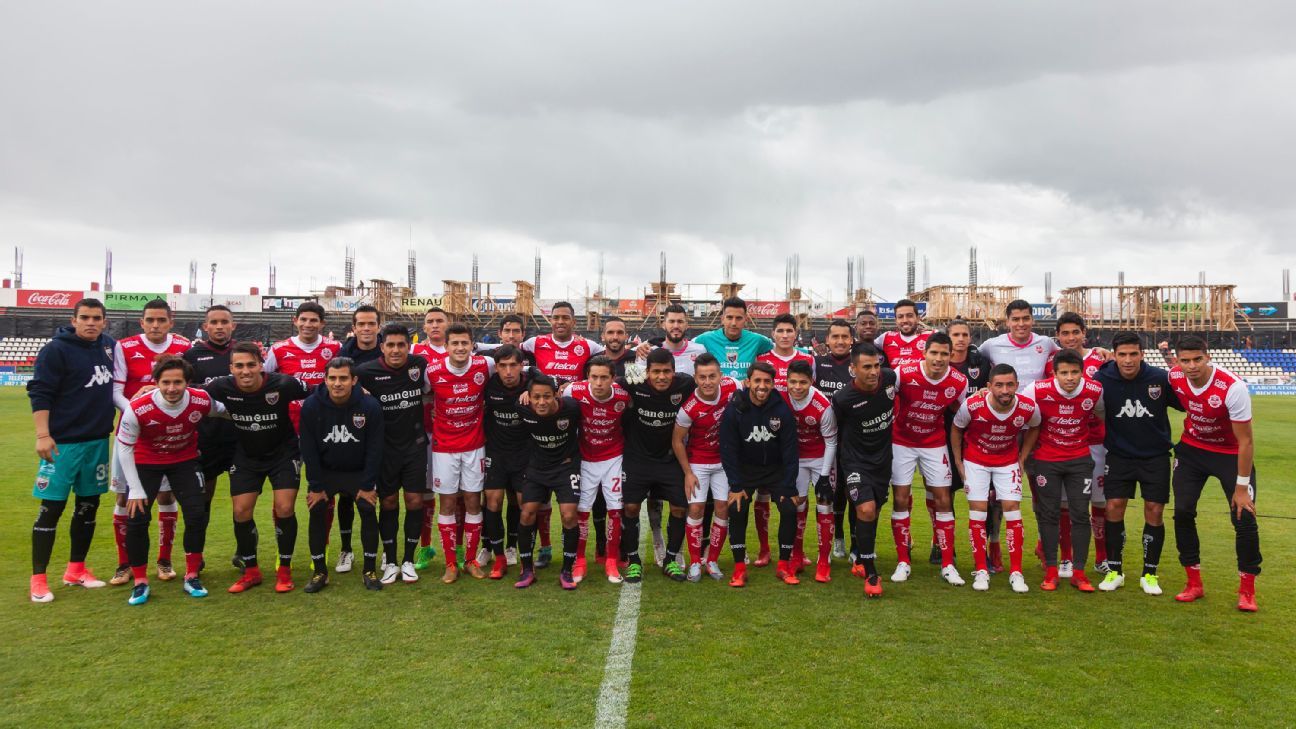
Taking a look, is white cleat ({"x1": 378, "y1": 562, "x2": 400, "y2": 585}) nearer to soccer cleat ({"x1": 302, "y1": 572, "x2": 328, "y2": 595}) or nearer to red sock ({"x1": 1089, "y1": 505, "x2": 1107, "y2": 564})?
soccer cleat ({"x1": 302, "y1": 572, "x2": 328, "y2": 595})

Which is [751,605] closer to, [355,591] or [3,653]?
[355,591]

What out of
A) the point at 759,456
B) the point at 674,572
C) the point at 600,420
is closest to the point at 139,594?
the point at 600,420

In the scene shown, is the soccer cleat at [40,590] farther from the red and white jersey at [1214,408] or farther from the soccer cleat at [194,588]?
the red and white jersey at [1214,408]

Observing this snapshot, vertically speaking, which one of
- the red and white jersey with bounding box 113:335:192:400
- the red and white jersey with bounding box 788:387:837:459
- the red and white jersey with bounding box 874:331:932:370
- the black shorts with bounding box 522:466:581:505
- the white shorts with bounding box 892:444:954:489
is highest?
the red and white jersey with bounding box 874:331:932:370

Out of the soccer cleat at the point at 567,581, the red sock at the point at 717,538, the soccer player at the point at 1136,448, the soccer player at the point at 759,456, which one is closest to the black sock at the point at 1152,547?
the soccer player at the point at 1136,448

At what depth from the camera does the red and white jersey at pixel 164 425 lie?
16.7ft

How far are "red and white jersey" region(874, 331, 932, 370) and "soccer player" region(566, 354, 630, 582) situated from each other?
8.58 ft

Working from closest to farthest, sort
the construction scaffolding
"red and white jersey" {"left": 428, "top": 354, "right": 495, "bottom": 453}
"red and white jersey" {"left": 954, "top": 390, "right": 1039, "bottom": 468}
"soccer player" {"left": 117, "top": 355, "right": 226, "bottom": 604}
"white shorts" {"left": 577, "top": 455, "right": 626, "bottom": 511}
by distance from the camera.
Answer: "soccer player" {"left": 117, "top": 355, "right": 226, "bottom": 604}
"red and white jersey" {"left": 954, "top": 390, "right": 1039, "bottom": 468}
"white shorts" {"left": 577, "top": 455, "right": 626, "bottom": 511}
"red and white jersey" {"left": 428, "top": 354, "right": 495, "bottom": 453}
the construction scaffolding

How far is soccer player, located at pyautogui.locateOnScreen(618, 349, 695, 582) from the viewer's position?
5656 mm

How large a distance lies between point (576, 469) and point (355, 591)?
185 centimetres

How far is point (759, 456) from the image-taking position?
5555 millimetres

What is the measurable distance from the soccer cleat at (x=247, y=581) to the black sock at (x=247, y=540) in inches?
2.3

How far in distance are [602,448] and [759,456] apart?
4.11 feet

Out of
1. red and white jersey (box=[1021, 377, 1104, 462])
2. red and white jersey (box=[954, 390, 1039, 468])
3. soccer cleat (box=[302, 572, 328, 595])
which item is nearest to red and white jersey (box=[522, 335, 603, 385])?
soccer cleat (box=[302, 572, 328, 595])
